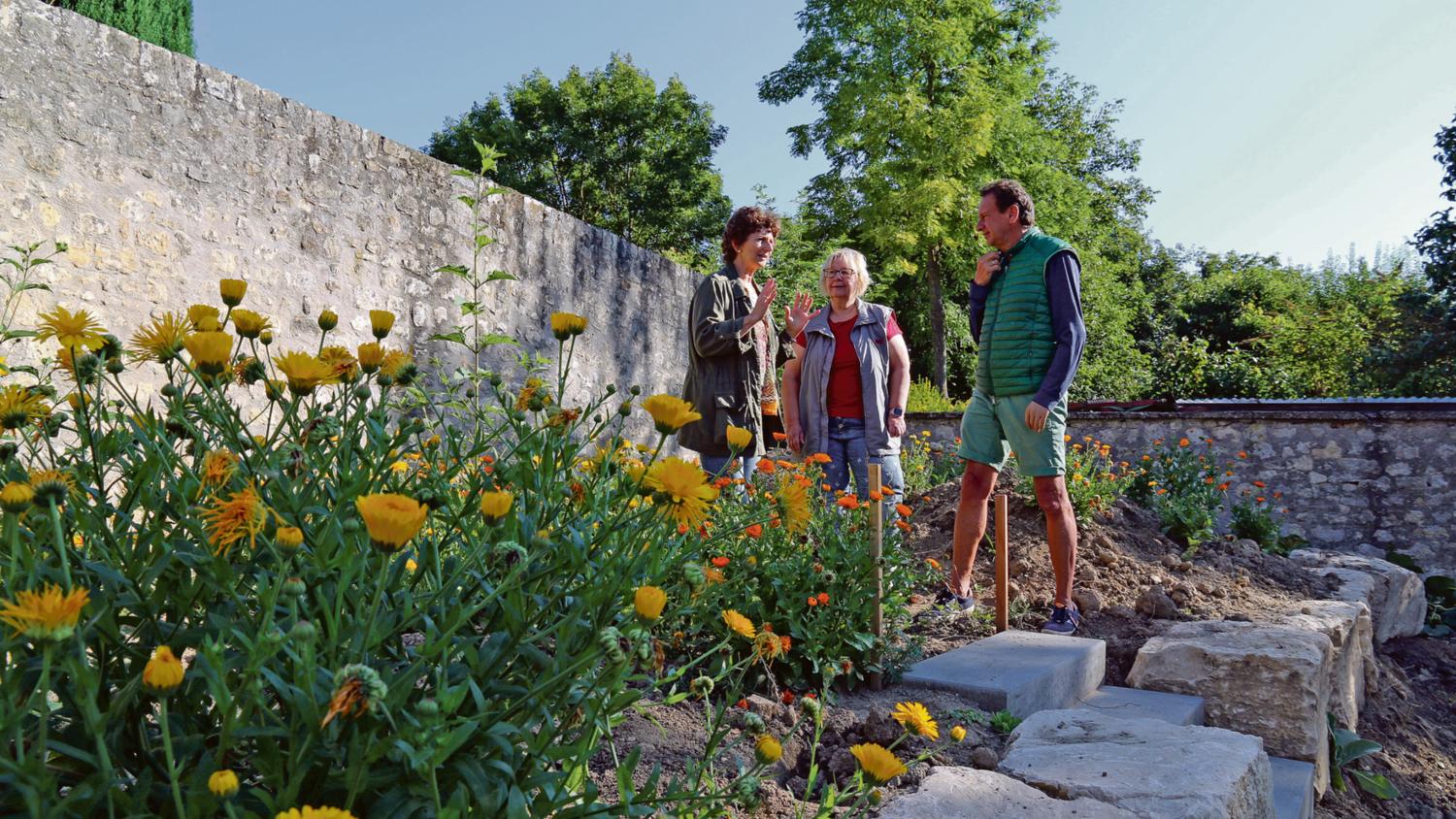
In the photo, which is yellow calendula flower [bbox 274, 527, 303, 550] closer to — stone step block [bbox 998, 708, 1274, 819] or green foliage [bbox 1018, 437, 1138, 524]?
stone step block [bbox 998, 708, 1274, 819]

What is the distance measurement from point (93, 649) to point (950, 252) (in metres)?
16.9

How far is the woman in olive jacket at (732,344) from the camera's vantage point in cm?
379

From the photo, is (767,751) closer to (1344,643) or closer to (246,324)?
(246,324)

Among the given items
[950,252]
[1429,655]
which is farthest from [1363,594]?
[950,252]

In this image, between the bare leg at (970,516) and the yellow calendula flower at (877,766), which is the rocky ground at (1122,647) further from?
the yellow calendula flower at (877,766)

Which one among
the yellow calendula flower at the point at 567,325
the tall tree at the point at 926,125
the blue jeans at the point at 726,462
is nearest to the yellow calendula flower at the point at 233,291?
the yellow calendula flower at the point at 567,325

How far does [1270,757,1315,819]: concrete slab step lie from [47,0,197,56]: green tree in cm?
1183

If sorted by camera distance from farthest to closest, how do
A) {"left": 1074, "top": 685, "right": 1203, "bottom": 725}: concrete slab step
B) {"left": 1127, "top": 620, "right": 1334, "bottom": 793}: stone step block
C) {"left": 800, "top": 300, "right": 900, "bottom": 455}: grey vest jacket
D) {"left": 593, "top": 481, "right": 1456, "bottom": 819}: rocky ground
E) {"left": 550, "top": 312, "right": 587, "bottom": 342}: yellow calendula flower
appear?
1. {"left": 800, "top": 300, "right": 900, "bottom": 455}: grey vest jacket
2. {"left": 1127, "top": 620, "right": 1334, "bottom": 793}: stone step block
3. {"left": 1074, "top": 685, "right": 1203, "bottom": 725}: concrete slab step
4. {"left": 593, "top": 481, "right": 1456, "bottom": 819}: rocky ground
5. {"left": 550, "top": 312, "right": 587, "bottom": 342}: yellow calendula flower

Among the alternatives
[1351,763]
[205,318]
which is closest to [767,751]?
[205,318]

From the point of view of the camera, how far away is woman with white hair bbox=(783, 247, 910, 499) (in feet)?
12.9

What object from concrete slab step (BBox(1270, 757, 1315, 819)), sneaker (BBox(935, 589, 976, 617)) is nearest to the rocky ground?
sneaker (BBox(935, 589, 976, 617))

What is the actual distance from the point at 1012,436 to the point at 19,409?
3058 mm

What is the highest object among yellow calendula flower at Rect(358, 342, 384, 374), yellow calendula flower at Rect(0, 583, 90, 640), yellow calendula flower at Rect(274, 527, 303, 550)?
yellow calendula flower at Rect(358, 342, 384, 374)

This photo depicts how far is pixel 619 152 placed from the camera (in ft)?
82.2
